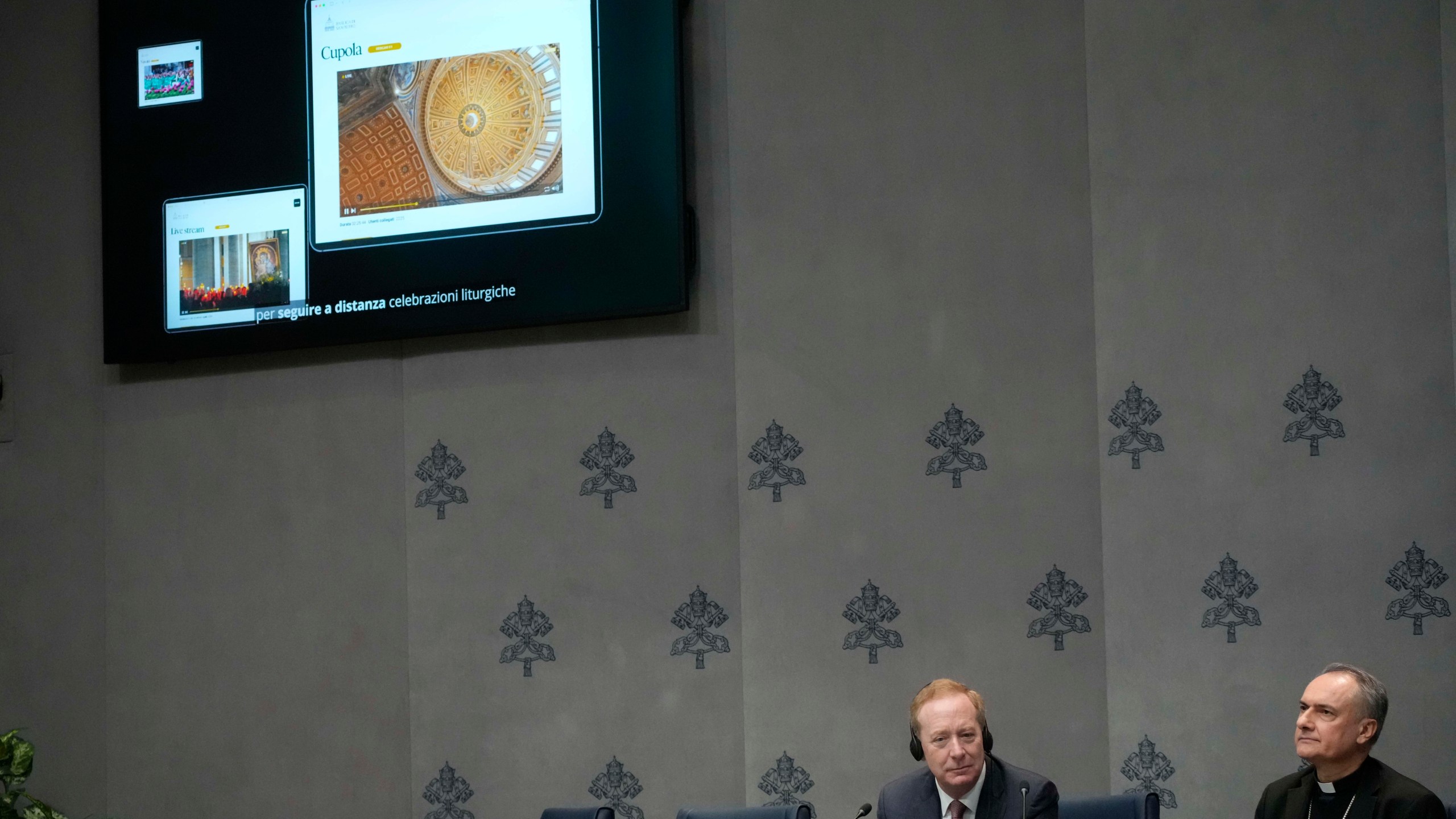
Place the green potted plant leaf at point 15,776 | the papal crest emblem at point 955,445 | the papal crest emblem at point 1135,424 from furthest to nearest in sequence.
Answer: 1. the papal crest emblem at point 955,445
2. the papal crest emblem at point 1135,424
3. the green potted plant leaf at point 15,776

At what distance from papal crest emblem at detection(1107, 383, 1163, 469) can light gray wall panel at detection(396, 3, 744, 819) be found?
4.10 feet

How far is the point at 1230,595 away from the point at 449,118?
3101 mm

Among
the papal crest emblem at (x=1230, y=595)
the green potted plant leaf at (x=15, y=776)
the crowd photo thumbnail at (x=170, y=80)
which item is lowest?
the green potted plant leaf at (x=15, y=776)

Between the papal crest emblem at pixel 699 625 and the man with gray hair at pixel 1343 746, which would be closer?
the man with gray hair at pixel 1343 746

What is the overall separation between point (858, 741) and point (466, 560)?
150cm

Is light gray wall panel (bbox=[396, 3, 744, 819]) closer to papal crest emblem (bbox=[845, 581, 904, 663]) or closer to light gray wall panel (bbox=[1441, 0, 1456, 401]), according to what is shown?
papal crest emblem (bbox=[845, 581, 904, 663])

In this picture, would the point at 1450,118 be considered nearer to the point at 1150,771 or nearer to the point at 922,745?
the point at 1150,771

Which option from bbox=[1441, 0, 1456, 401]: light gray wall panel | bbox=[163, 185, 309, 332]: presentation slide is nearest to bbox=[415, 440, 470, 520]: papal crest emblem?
bbox=[163, 185, 309, 332]: presentation slide

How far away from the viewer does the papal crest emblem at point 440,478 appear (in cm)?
477

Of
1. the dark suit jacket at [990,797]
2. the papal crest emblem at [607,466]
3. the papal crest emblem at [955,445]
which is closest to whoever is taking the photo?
the dark suit jacket at [990,797]

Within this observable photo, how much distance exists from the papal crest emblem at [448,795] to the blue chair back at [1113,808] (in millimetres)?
2114

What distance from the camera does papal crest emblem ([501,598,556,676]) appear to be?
4633mm

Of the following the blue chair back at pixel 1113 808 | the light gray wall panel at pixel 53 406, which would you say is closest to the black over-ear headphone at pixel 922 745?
the blue chair back at pixel 1113 808

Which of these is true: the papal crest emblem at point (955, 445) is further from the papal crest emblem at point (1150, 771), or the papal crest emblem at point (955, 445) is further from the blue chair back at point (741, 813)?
the blue chair back at point (741, 813)
